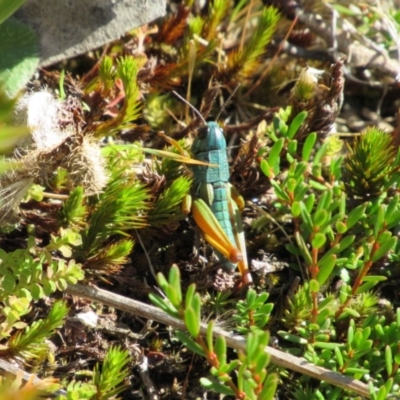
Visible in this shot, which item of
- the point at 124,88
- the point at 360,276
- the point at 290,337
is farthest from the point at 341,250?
the point at 124,88

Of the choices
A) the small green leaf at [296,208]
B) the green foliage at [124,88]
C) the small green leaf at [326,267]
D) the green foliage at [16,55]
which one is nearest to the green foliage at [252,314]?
the small green leaf at [326,267]

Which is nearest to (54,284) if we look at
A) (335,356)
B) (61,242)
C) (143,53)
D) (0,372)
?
(61,242)

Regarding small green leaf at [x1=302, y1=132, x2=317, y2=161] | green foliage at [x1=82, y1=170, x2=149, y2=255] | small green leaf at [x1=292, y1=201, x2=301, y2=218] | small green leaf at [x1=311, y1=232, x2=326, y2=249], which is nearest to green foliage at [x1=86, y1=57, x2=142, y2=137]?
green foliage at [x1=82, y1=170, x2=149, y2=255]

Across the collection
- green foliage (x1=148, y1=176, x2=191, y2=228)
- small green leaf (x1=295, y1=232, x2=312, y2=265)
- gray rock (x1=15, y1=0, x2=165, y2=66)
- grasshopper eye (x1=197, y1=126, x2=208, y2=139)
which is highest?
gray rock (x1=15, y1=0, x2=165, y2=66)

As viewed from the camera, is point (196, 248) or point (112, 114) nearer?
point (196, 248)

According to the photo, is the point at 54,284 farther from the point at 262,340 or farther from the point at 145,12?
the point at 145,12

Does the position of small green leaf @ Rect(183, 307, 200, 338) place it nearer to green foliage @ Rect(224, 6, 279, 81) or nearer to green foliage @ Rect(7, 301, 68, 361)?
green foliage @ Rect(7, 301, 68, 361)
